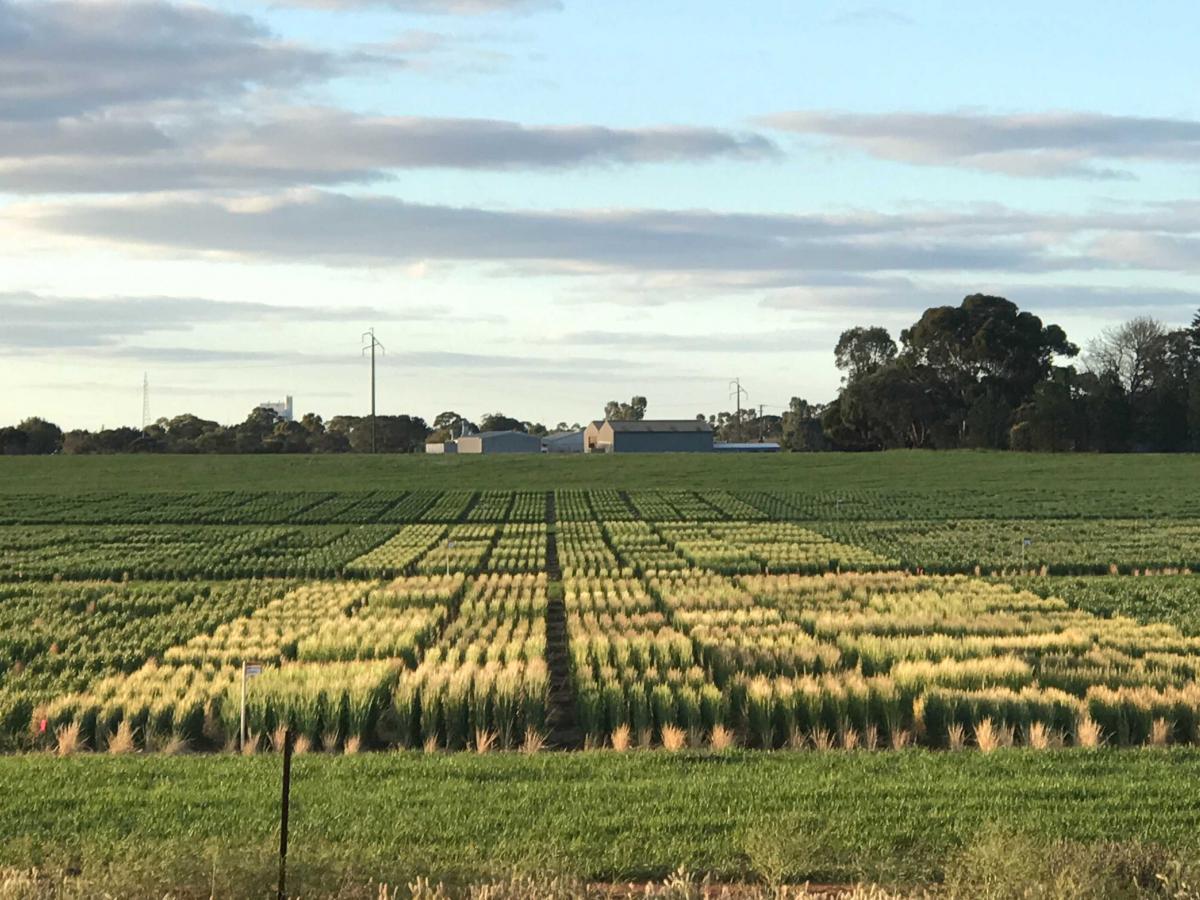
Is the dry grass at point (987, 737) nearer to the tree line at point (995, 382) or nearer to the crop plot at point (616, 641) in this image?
the crop plot at point (616, 641)

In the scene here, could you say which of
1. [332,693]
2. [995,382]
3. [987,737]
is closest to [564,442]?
[995,382]

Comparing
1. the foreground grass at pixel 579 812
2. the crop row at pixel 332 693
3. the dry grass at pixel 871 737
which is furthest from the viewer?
the crop row at pixel 332 693

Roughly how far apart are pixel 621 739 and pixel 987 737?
401 cm

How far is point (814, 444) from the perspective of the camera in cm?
15200

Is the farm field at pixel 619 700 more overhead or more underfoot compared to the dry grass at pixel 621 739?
more overhead

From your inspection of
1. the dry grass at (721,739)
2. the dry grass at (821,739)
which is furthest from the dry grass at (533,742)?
the dry grass at (821,739)

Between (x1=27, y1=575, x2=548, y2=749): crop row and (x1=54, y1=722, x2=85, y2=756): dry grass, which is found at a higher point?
(x1=27, y1=575, x2=548, y2=749): crop row

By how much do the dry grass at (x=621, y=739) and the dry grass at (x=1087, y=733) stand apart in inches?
194

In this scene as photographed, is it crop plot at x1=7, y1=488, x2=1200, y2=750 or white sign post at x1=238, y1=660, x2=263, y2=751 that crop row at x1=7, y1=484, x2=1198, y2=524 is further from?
white sign post at x1=238, y1=660, x2=263, y2=751

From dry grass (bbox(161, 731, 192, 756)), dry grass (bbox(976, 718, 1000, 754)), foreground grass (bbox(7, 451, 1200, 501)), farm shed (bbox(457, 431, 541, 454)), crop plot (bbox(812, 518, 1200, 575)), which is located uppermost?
farm shed (bbox(457, 431, 541, 454))

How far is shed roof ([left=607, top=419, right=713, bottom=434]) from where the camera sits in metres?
156

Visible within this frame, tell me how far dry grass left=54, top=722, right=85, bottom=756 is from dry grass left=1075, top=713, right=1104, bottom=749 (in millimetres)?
11085

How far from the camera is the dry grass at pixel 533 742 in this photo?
51.6ft

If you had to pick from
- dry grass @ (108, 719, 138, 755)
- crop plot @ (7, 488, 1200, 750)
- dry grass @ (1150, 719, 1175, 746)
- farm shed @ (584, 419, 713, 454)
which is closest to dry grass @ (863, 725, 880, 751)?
crop plot @ (7, 488, 1200, 750)
